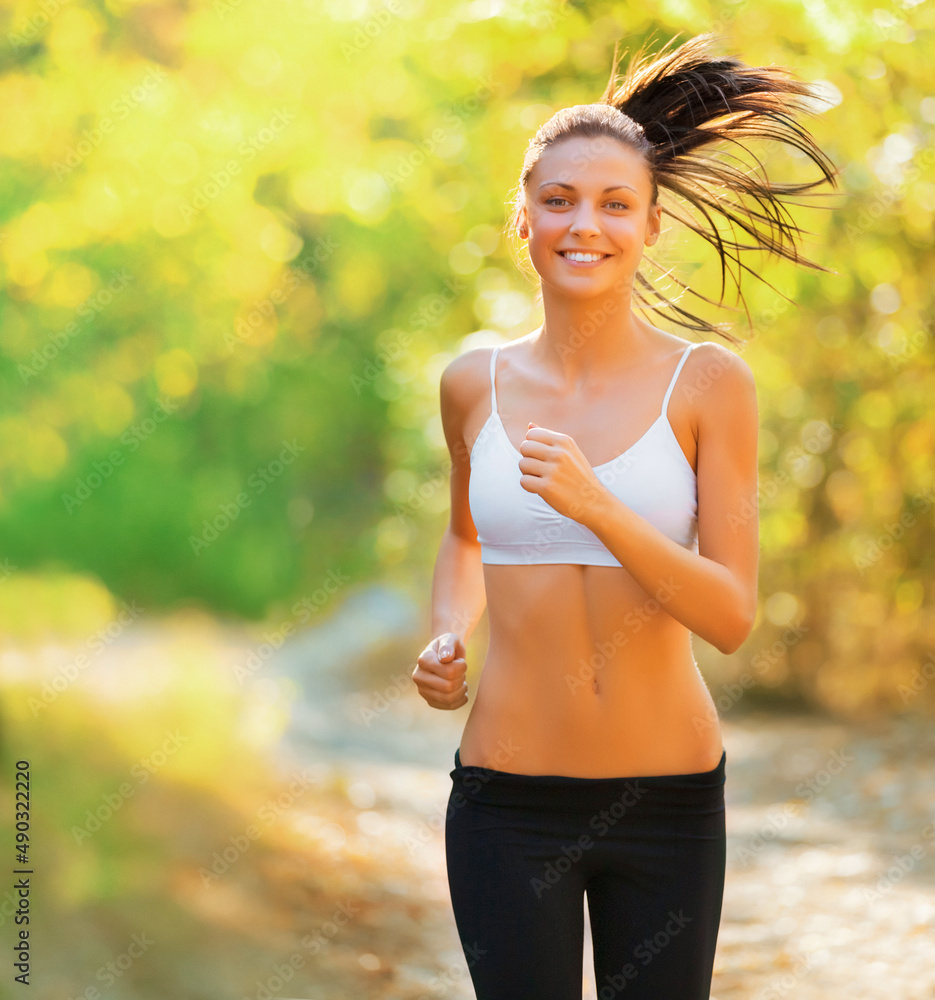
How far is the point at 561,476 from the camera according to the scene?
A: 1.46 metres

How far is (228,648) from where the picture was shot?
10.6 meters

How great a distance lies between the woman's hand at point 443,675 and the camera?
167 cm

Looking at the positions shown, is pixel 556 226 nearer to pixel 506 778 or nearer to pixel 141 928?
pixel 506 778

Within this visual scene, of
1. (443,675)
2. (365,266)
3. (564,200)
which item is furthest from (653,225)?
(365,266)

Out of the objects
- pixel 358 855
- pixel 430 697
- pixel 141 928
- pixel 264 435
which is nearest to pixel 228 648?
pixel 264 435

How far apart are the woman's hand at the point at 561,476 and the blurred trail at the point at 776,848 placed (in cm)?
336

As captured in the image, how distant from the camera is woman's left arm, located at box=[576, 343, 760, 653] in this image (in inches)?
58.8

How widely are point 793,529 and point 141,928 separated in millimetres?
5109

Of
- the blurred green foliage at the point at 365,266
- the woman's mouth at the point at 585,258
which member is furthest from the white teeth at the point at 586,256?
the blurred green foliage at the point at 365,266

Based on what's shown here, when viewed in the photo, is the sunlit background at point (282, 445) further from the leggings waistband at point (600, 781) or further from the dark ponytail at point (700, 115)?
the leggings waistband at point (600, 781)

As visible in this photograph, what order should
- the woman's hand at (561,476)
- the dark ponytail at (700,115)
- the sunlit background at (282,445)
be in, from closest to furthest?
the woman's hand at (561,476)
the dark ponytail at (700,115)
the sunlit background at (282,445)

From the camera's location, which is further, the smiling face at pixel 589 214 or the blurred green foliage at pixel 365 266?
the blurred green foliage at pixel 365 266

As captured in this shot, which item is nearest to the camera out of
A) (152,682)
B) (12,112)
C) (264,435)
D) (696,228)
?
(696,228)

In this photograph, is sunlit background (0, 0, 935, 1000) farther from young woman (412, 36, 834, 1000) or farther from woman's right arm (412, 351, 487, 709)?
woman's right arm (412, 351, 487, 709)
